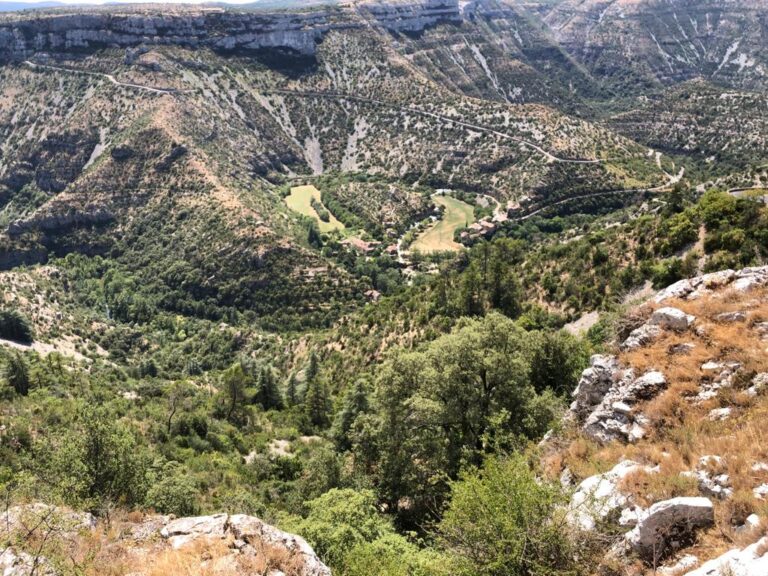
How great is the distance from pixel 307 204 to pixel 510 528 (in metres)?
156

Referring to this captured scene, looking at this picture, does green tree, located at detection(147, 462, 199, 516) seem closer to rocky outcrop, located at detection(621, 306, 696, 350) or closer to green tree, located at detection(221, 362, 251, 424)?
rocky outcrop, located at detection(621, 306, 696, 350)

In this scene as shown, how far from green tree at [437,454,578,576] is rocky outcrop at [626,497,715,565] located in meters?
1.74

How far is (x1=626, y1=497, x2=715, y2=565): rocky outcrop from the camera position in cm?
1223

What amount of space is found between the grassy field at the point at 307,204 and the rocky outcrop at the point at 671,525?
13907 cm

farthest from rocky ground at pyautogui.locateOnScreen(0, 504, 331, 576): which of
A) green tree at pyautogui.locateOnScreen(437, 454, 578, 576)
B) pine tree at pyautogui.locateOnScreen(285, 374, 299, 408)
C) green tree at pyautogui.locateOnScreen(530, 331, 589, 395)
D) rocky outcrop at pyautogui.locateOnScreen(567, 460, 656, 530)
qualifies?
pine tree at pyautogui.locateOnScreen(285, 374, 299, 408)

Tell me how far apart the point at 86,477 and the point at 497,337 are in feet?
72.6

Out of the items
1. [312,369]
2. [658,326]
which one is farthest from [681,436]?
[312,369]

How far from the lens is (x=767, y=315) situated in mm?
18359

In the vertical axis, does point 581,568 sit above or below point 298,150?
above

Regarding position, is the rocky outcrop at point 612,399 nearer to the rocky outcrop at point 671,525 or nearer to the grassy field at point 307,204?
the rocky outcrop at point 671,525

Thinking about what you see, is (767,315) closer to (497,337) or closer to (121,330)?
(497,337)

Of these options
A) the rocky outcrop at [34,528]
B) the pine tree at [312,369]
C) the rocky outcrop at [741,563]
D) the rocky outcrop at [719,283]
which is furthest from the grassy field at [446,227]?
the rocky outcrop at [741,563]

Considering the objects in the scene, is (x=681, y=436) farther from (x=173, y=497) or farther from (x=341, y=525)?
(x=173, y=497)

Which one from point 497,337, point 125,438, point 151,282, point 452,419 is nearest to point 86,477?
point 125,438
